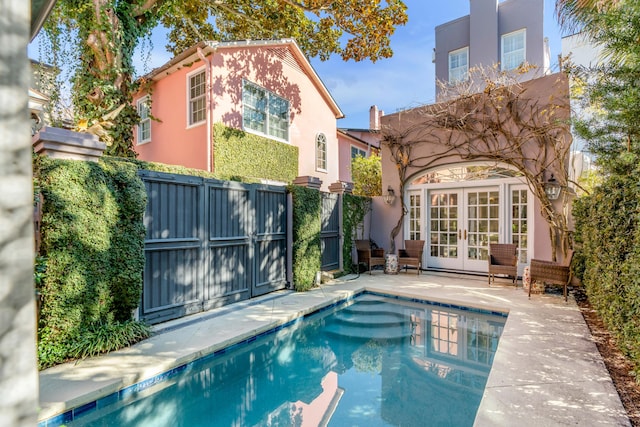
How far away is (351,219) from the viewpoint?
9328 mm

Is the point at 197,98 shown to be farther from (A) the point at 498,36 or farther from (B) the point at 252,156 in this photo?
(A) the point at 498,36

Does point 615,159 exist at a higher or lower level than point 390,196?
higher

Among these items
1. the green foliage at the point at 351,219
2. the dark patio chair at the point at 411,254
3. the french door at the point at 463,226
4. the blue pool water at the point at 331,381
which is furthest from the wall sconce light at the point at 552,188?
the green foliage at the point at 351,219

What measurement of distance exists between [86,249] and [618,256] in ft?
20.6

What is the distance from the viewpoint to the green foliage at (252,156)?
376 inches

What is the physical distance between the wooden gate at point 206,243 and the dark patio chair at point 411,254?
371 cm

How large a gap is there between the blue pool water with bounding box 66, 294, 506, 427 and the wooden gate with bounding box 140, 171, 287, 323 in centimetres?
138

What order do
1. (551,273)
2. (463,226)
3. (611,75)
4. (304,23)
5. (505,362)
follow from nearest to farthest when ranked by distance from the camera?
1. (505,362)
2. (611,75)
3. (551,273)
4. (463,226)
5. (304,23)

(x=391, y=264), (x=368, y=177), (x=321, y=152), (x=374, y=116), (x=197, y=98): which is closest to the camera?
(x=391, y=264)

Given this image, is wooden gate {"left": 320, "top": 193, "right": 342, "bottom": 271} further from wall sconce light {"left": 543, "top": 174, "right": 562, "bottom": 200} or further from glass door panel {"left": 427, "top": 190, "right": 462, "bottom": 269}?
wall sconce light {"left": 543, "top": 174, "right": 562, "bottom": 200}

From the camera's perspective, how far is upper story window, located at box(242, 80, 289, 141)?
1051 cm

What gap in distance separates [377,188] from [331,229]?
604 centimetres

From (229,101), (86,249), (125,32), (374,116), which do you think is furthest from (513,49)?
(86,249)

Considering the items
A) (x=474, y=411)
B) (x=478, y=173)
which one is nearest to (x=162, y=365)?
(x=474, y=411)
